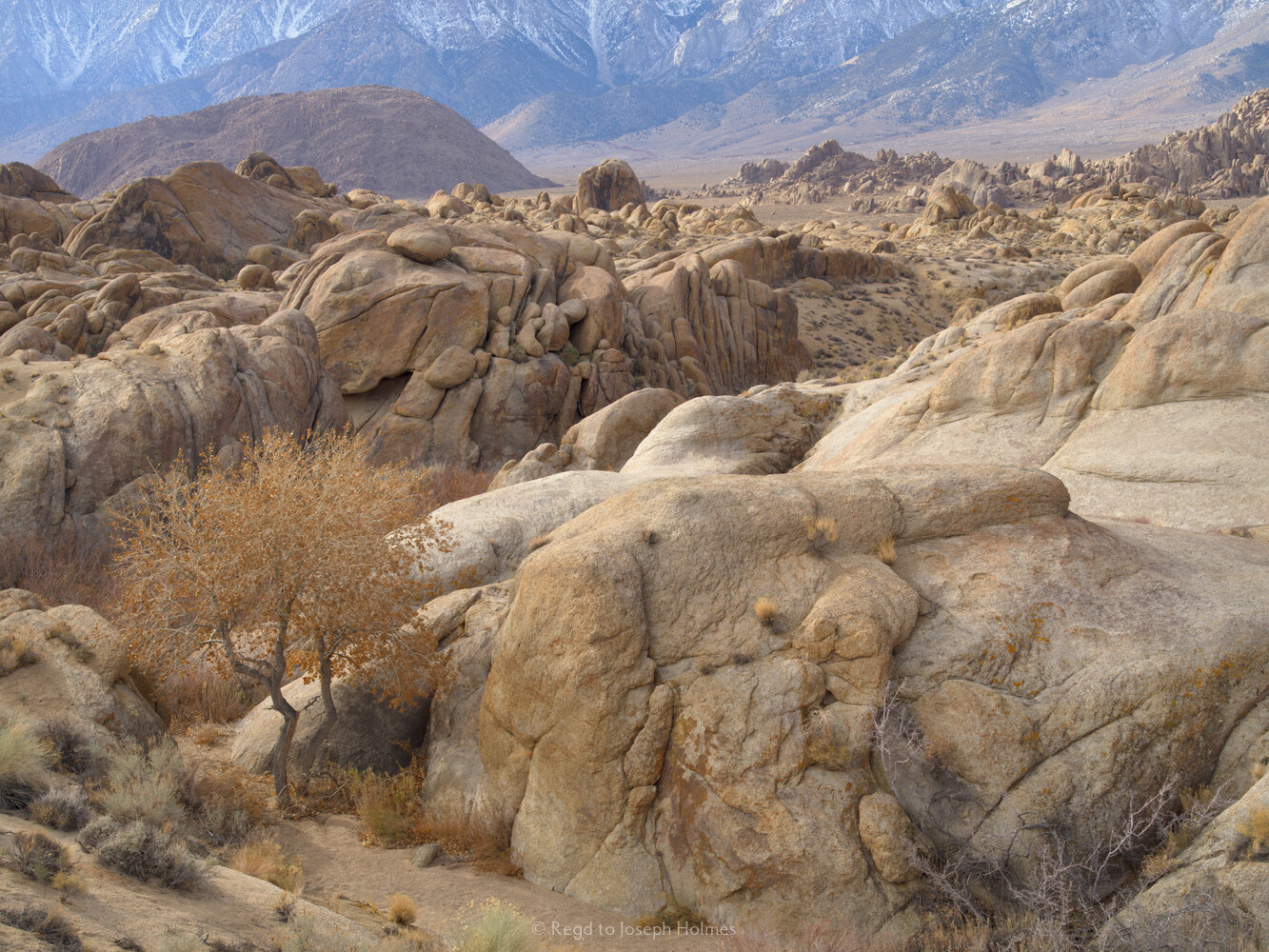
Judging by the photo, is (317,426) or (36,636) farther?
(317,426)

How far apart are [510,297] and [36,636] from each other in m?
22.2

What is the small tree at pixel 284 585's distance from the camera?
9.92m

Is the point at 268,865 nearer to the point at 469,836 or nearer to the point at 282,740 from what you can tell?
the point at 469,836

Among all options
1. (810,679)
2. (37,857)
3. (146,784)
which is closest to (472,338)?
(146,784)

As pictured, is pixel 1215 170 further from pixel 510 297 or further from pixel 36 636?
pixel 36 636

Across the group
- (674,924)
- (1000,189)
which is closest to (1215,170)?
(1000,189)

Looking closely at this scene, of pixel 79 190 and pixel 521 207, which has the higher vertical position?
pixel 79 190

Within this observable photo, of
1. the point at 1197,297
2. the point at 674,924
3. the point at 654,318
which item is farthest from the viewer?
the point at 654,318

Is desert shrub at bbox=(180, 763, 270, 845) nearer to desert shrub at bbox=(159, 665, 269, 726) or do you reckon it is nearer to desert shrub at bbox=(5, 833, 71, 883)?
desert shrub at bbox=(159, 665, 269, 726)

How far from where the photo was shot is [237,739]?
11711 mm

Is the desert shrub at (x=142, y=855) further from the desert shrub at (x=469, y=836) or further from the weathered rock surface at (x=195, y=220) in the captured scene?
the weathered rock surface at (x=195, y=220)

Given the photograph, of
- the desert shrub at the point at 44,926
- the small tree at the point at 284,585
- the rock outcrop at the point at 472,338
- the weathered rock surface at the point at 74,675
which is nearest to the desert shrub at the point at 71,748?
the weathered rock surface at the point at 74,675

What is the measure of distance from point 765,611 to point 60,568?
14257 millimetres

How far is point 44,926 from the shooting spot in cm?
521
